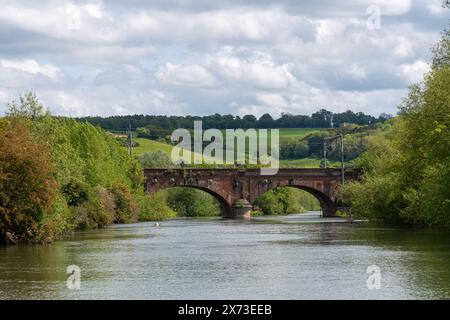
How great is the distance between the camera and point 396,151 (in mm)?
91500

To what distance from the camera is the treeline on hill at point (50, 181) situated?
198ft

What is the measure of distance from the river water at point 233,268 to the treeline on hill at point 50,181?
2.04 m

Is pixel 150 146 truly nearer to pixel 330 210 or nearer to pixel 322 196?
pixel 322 196

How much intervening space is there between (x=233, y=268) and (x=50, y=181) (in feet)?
69.8

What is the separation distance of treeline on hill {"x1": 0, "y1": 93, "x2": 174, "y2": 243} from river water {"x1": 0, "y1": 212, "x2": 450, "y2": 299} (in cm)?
204

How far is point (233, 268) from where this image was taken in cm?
4422

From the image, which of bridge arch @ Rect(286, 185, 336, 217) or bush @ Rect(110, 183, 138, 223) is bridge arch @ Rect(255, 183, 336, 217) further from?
bush @ Rect(110, 183, 138, 223)

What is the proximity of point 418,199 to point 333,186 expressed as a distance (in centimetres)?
6232

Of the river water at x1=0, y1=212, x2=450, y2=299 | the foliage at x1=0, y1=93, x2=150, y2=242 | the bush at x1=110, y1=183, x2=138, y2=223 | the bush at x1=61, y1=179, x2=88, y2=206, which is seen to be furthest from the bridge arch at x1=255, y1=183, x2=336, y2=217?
the river water at x1=0, y1=212, x2=450, y2=299

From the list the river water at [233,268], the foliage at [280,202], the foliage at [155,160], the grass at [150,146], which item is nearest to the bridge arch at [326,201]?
the foliage at [280,202]

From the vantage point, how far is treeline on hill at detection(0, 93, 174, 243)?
198 ft

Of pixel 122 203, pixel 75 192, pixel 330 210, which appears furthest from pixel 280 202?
pixel 75 192

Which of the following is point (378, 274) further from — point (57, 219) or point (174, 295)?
point (57, 219)

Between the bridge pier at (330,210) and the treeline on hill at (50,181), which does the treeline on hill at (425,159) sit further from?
the bridge pier at (330,210)
